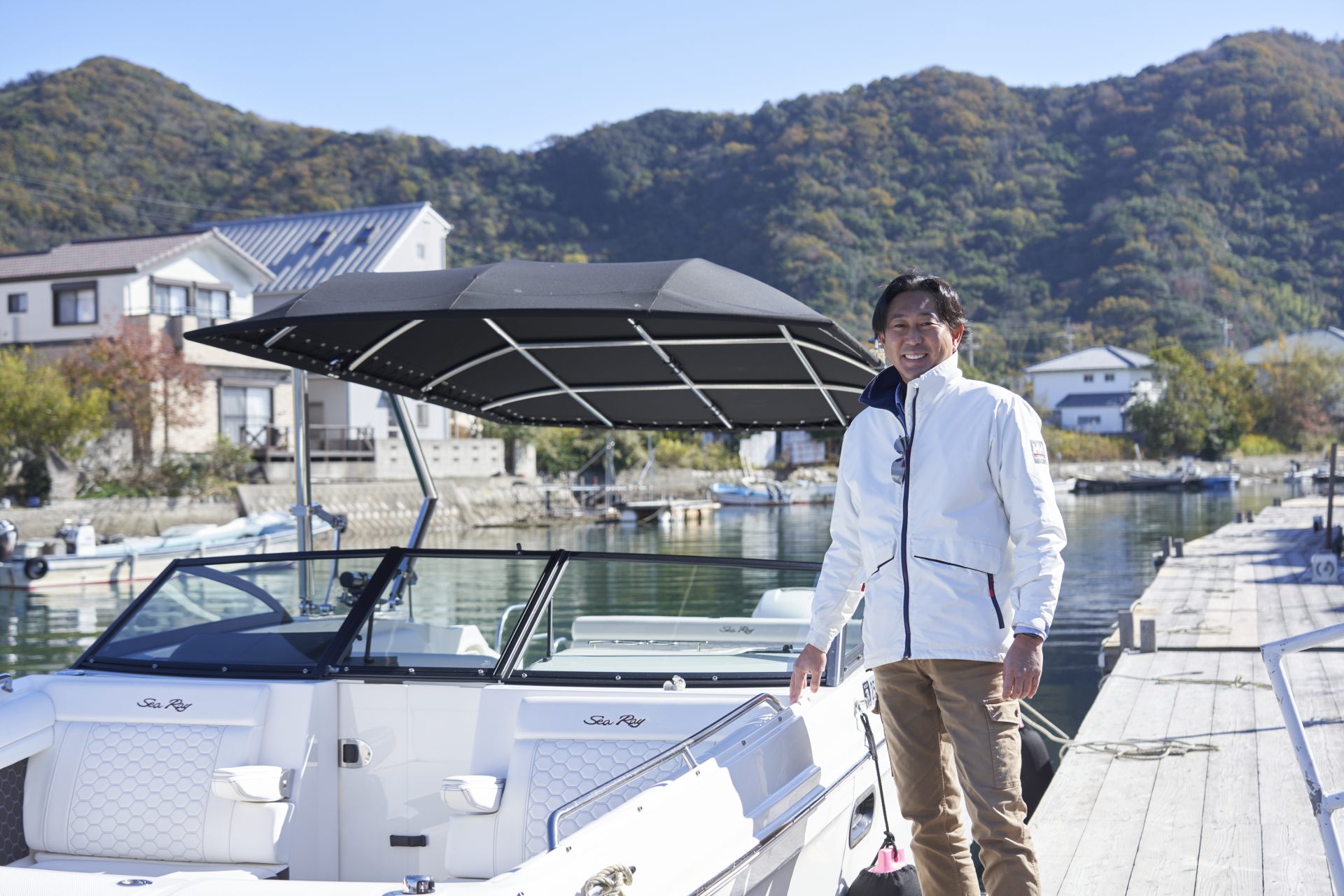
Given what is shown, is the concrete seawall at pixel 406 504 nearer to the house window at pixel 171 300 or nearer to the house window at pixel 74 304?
the house window at pixel 171 300

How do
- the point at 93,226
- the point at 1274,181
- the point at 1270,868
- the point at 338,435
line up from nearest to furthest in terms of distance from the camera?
the point at 1270,868, the point at 338,435, the point at 93,226, the point at 1274,181

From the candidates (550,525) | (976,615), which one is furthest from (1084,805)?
(550,525)

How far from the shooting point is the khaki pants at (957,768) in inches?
102

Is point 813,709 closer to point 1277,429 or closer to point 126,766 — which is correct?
point 126,766

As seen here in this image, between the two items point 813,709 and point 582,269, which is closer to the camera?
point 813,709

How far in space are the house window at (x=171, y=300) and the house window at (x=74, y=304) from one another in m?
1.60

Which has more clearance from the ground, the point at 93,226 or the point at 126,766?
the point at 93,226

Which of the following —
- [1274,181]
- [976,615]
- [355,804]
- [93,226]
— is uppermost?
[1274,181]

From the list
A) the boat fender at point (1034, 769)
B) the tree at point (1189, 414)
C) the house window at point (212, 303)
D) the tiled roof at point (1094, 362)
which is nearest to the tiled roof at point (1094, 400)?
the tiled roof at point (1094, 362)

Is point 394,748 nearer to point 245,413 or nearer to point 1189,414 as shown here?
point 245,413

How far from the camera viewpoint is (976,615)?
258cm

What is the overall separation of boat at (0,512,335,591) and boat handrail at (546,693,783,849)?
56.6ft

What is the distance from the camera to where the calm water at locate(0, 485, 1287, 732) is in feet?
41.6

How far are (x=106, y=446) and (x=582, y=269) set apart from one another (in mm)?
26914
